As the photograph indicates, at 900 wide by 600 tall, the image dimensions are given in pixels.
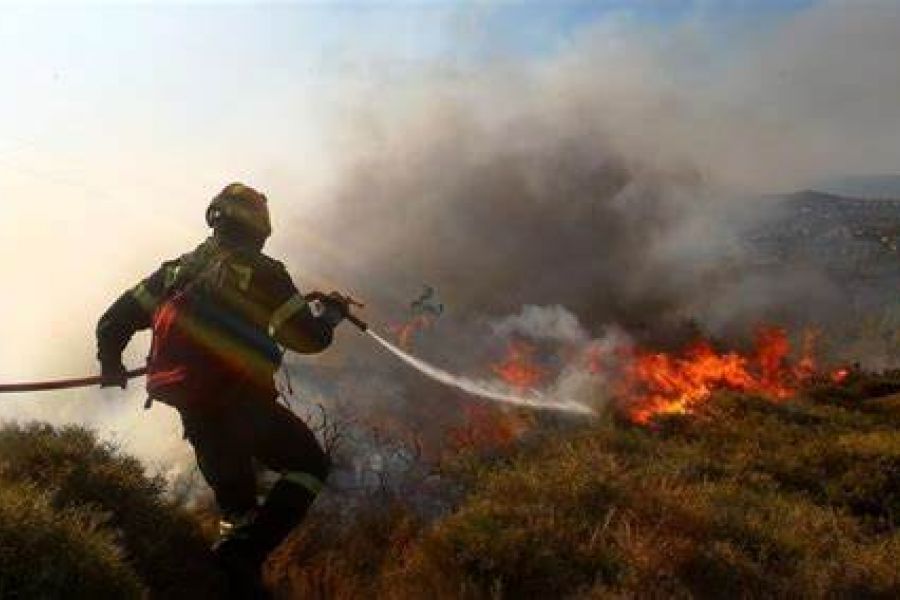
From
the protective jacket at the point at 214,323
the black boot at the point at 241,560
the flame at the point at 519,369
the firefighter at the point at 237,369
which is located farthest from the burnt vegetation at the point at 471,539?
the flame at the point at 519,369

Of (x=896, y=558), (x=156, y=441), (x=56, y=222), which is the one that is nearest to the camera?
(x=896, y=558)

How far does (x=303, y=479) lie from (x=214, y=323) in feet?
3.12

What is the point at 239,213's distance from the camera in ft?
17.5

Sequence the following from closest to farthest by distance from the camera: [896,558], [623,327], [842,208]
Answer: [896,558] → [623,327] → [842,208]

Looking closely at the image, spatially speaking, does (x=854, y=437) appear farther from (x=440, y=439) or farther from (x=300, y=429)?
(x=300, y=429)

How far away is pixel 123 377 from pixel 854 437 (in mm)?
10563

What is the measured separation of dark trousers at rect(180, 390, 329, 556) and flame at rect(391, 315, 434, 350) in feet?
45.8

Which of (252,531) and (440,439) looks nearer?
(252,531)

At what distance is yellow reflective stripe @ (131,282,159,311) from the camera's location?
540 centimetres

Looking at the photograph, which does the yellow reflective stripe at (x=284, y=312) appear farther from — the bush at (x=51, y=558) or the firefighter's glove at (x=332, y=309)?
the bush at (x=51, y=558)

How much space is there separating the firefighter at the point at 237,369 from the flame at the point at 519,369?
42.3 feet

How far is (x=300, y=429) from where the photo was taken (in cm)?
533

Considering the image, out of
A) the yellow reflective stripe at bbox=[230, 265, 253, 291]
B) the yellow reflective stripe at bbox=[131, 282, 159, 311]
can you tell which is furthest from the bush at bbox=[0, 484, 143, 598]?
the yellow reflective stripe at bbox=[230, 265, 253, 291]

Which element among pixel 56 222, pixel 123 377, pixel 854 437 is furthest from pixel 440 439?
pixel 56 222
